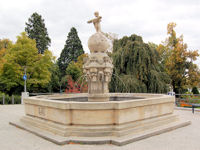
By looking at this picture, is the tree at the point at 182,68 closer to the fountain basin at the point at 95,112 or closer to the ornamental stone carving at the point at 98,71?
the ornamental stone carving at the point at 98,71

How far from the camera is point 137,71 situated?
19.5 metres

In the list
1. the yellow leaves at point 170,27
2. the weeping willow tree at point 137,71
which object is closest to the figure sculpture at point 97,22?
the weeping willow tree at point 137,71

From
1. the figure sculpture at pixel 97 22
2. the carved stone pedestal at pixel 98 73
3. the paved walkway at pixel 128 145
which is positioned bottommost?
the paved walkway at pixel 128 145

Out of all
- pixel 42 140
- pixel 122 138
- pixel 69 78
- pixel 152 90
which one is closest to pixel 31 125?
pixel 42 140

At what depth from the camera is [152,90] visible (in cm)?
1930

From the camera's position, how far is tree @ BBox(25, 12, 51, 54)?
42031 mm

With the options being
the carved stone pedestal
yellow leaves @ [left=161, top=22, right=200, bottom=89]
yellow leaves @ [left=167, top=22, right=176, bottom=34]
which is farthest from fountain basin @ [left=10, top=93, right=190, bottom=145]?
yellow leaves @ [left=167, top=22, right=176, bottom=34]

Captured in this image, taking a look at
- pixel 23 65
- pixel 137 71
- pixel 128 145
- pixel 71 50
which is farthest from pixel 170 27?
pixel 128 145

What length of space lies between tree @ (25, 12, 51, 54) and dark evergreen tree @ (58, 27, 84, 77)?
554 centimetres

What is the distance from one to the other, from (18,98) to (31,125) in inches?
520

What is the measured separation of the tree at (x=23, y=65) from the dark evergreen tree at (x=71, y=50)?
20.6 m

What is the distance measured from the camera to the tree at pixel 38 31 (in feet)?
138

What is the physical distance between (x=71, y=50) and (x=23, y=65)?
23433 millimetres

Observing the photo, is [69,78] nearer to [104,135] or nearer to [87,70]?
[87,70]
